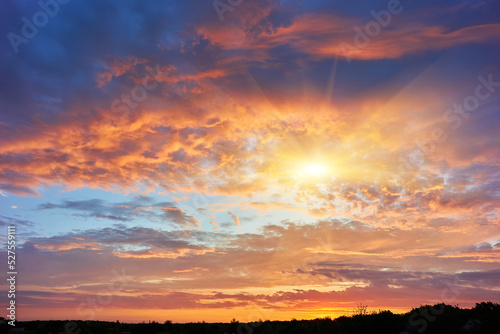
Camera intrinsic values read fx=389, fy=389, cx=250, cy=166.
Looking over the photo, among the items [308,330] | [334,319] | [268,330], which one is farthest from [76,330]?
[334,319]

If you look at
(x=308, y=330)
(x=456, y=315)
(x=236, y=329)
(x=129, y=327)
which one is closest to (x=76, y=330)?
(x=129, y=327)

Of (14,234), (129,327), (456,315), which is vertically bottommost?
(129,327)

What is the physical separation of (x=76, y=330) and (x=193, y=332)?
8671 millimetres

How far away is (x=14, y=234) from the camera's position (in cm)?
2450

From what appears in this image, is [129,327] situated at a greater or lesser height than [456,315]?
lesser

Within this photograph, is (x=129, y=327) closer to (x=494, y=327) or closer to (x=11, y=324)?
(x=11, y=324)

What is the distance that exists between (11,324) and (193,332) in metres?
15.2

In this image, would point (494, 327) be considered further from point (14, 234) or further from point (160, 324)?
point (14, 234)

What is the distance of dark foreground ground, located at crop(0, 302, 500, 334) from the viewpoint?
82.0ft

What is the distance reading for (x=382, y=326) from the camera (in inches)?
1040

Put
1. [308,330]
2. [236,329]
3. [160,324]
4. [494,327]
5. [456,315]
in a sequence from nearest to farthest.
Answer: [494,327], [456,315], [308,330], [236,329], [160,324]

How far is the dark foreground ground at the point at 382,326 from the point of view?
82.0ft

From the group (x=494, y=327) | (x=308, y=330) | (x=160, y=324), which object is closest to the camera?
(x=494, y=327)

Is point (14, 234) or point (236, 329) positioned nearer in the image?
point (14, 234)
